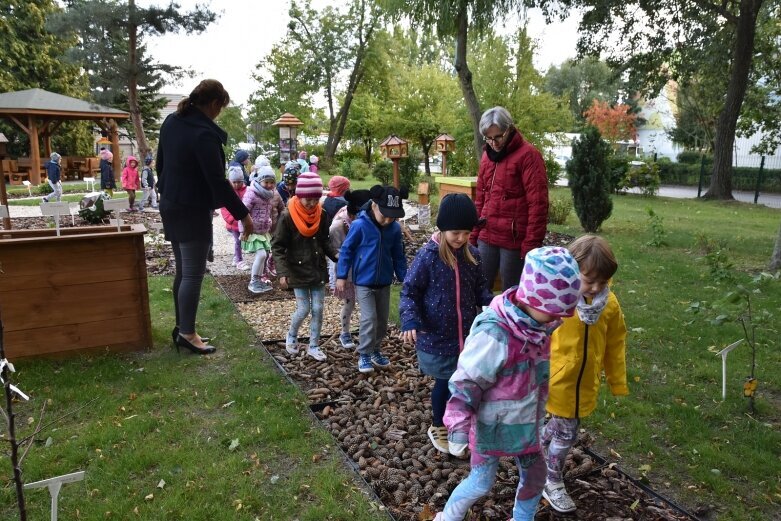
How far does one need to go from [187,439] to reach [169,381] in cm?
95

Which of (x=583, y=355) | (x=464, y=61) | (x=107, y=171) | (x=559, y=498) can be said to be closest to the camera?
(x=583, y=355)

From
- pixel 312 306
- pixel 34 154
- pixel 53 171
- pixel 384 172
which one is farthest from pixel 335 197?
pixel 34 154

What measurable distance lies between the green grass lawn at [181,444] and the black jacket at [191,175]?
3.83 ft

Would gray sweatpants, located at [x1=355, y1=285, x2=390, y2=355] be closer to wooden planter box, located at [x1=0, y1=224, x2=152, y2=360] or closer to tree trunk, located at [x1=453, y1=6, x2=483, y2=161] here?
wooden planter box, located at [x1=0, y1=224, x2=152, y2=360]

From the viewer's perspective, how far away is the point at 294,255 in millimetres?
4848

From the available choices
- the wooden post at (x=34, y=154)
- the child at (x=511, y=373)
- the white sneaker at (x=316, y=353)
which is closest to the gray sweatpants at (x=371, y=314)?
the white sneaker at (x=316, y=353)

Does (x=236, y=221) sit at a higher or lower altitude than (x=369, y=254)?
lower

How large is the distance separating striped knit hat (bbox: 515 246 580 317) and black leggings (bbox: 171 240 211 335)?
3304 millimetres

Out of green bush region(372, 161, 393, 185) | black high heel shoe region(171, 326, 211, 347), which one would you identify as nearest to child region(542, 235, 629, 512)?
black high heel shoe region(171, 326, 211, 347)

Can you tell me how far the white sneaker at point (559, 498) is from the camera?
9.59 feet

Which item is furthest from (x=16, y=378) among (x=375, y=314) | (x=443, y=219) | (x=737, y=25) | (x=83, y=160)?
(x=83, y=160)

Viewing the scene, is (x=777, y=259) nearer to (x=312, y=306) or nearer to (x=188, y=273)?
(x=312, y=306)

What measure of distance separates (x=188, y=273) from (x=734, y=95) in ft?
66.3

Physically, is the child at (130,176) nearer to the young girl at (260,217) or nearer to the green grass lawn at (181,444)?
the young girl at (260,217)
